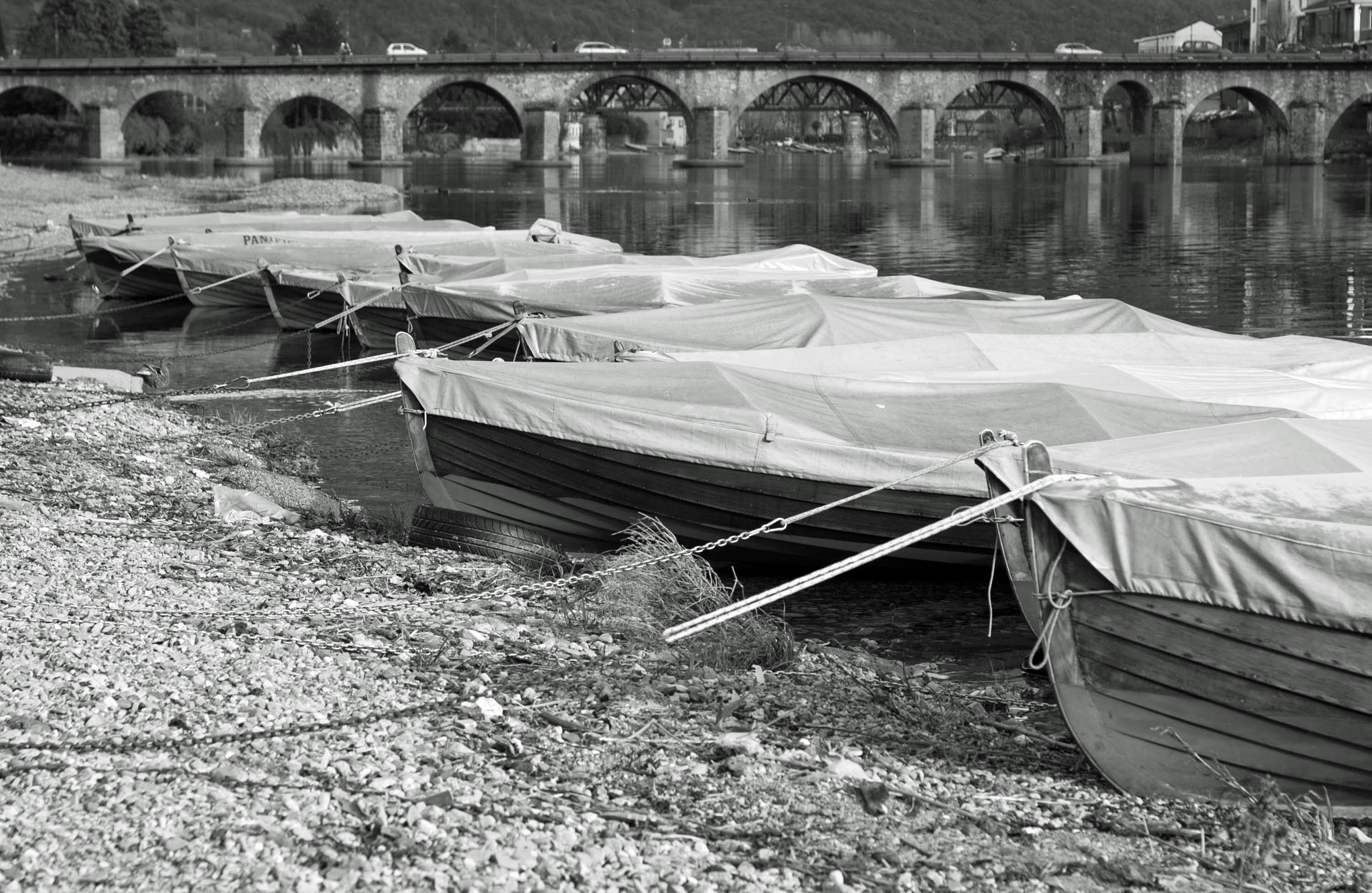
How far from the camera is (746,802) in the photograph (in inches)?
199

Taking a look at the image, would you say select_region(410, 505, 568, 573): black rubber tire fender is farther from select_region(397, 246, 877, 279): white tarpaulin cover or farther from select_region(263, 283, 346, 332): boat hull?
select_region(263, 283, 346, 332): boat hull

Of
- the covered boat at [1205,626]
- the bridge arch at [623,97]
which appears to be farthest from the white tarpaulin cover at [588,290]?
the bridge arch at [623,97]

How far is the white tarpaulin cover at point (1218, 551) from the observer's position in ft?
16.2

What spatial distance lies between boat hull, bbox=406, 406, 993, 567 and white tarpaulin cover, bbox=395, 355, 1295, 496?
10 cm

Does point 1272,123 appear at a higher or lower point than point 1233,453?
higher

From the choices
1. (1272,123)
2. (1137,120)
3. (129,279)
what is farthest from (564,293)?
(1137,120)

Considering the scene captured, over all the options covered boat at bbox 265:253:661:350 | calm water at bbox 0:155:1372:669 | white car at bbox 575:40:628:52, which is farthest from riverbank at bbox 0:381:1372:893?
white car at bbox 575:40:628:52

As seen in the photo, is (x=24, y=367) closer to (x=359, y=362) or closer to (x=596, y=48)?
(x=359, y=362)

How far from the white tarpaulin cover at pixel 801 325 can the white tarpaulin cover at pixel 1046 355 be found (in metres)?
0.63

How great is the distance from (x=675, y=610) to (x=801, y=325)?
4.88 metres

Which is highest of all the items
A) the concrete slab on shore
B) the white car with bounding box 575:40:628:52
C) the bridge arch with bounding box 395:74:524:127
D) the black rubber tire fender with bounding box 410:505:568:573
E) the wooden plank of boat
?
the white car with bounding box 575:40:628:52

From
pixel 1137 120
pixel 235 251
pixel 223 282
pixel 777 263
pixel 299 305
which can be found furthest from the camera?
pixel 1137 120

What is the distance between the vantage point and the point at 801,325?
38.7ft

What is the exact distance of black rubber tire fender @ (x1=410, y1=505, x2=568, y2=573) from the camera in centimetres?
833
